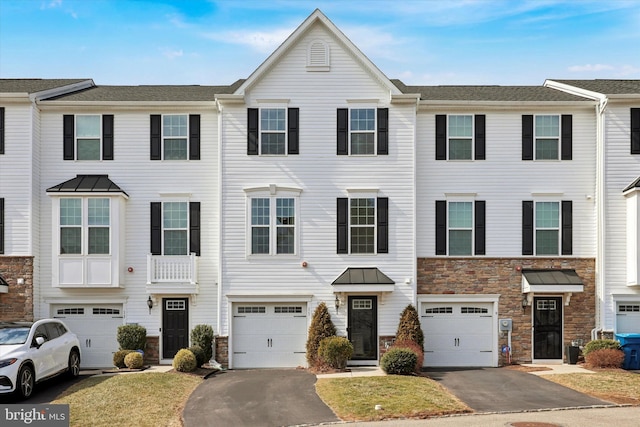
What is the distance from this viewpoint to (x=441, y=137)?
26.6m

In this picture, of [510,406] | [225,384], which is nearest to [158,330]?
[225,384]

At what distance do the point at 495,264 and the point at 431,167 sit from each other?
397cm

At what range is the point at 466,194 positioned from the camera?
26.4 meters

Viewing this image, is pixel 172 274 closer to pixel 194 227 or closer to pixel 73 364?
pixel 194 227

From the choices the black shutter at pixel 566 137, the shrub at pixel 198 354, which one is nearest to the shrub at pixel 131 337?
the shrub at pixel 198 354

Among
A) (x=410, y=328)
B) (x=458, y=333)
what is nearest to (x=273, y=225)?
(x=410, y=328)

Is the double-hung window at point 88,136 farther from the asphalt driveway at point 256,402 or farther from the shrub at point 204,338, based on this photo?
the asphalt driveway at point 256,402

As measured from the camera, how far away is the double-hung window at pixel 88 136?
86.9 ft

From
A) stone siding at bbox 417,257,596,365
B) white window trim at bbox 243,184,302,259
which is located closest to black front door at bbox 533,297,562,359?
stone siding at bbox 417,257,596,365

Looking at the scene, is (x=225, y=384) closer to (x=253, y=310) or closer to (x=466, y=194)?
(x=253, y=310)

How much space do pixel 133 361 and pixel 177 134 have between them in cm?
779

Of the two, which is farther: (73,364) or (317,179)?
(317,179)

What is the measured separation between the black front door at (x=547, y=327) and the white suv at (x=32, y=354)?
14996 millimetres

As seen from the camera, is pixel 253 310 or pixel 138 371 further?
pixel 253 310
